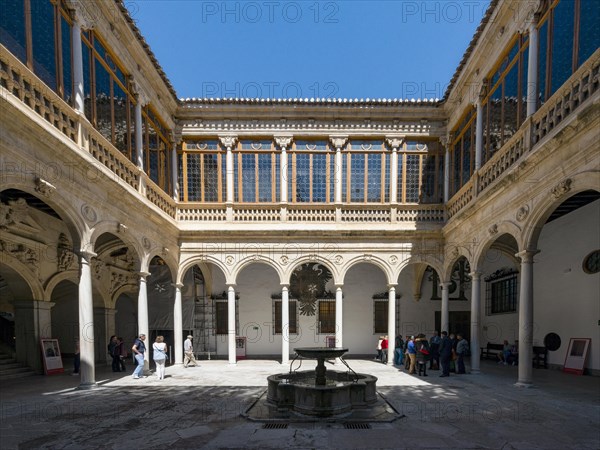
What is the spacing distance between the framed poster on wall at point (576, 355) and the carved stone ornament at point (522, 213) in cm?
530

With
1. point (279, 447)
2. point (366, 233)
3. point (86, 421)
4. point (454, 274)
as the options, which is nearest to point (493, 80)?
point (366, 233)

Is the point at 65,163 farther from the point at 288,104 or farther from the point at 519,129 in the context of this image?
Answer: the point at 519,129

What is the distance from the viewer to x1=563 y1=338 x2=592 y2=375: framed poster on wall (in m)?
10.8

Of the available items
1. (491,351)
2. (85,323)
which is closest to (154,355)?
(85,323)

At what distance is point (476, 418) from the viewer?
638 cm

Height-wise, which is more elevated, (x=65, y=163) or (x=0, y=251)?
(x=65, y=163)

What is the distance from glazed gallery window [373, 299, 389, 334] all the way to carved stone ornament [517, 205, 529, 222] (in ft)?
30.2

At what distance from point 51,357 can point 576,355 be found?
1695cm

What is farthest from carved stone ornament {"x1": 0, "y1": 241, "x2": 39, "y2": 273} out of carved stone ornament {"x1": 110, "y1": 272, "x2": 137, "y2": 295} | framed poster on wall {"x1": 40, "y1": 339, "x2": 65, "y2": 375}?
carved stone ornament {"x1": 110, "y1": 272, "x2": 137, "y2": 295}

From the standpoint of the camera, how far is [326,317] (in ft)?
55.3

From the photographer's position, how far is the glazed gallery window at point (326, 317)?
659 inches

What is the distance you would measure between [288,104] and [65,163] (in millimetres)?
8699

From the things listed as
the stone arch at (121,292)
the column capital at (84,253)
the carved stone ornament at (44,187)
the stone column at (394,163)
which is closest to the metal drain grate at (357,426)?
the column capital at (84,253)

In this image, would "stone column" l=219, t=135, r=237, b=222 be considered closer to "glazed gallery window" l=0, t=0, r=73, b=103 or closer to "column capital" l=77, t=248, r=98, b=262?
"column capital" l=77, t=248, r=98, b=262
